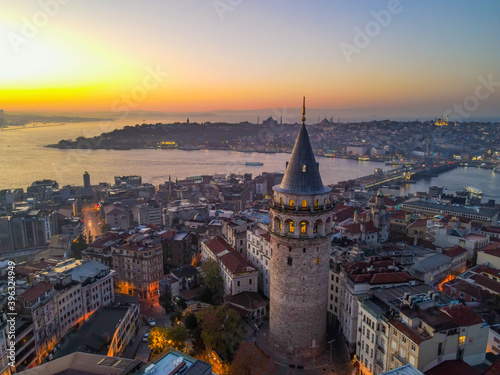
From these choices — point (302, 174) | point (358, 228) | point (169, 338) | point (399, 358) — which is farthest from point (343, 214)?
point (169, 338)

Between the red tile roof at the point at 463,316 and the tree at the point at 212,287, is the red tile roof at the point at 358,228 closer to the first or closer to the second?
the tree at the point at 212,287

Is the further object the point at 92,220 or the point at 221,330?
the point at 92,220

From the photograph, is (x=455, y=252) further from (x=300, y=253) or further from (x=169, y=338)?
(x=169, y=338)

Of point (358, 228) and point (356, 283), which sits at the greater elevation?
point (356, 283)

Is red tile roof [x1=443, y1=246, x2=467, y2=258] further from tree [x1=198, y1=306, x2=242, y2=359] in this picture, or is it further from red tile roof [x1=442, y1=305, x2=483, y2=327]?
tree [x1=198, y1=306, x2=242, y2=359]

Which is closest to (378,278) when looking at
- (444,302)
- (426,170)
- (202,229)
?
(444,302)

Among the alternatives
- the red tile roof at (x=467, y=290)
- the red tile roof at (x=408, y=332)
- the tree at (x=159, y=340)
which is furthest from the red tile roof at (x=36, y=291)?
the red tile roof at (x=467, y=290)

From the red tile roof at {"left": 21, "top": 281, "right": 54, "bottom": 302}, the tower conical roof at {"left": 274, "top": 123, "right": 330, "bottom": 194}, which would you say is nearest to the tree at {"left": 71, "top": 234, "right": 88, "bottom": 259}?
the red tile roof at {"left": 21, "top": 281, "right": 54, "bottom": 302}
